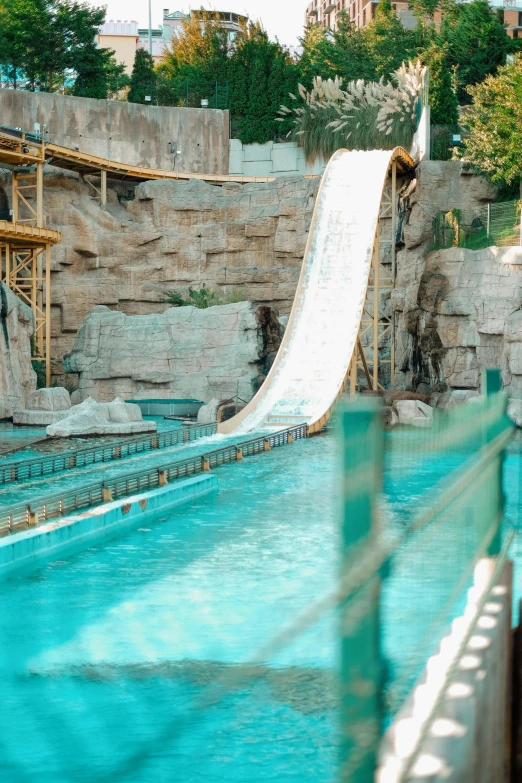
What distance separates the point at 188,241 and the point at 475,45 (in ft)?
47.5

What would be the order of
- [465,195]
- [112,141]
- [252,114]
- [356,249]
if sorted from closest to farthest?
[356,249]
[465,195]
[112,141]
[252,114]

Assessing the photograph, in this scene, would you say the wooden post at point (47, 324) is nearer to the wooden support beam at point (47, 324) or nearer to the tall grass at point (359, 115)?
the wooden support beam at point (47, 324)

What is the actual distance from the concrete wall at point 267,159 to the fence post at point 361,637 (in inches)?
1184

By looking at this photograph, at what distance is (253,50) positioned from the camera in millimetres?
35469

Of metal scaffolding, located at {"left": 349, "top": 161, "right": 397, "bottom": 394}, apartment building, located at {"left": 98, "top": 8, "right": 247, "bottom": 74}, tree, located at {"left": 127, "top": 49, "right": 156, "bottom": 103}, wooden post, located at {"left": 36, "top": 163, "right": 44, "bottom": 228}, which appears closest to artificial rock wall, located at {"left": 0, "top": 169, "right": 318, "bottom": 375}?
wooden post, located at {"left": 36, "top": 163, "right": 44, "bottom": 228}

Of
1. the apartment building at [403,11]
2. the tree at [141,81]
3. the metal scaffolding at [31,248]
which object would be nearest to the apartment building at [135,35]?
the apartment building at [403,11]

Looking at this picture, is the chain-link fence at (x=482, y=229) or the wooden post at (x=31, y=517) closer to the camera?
the wooden post at (x=31, y=517)

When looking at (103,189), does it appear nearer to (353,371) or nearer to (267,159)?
(267,159)

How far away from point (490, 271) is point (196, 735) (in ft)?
49.3

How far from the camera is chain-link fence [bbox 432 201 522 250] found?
21.2 metres

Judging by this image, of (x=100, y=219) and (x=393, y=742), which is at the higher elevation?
(x=100, y=219)

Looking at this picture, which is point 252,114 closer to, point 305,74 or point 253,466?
point 305,74

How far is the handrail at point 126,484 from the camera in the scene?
9.65 m

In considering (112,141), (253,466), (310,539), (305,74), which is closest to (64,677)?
(310,539)
